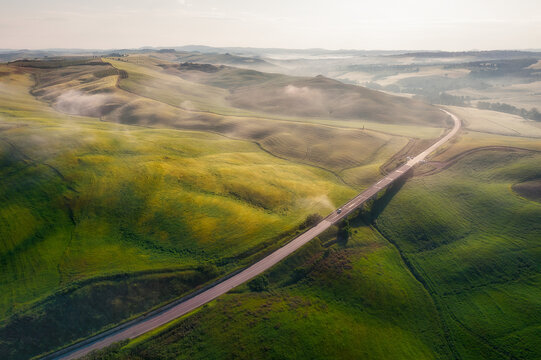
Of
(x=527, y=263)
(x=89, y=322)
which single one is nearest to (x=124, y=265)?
(x=89, y=322)

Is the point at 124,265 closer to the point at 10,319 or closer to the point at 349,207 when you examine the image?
the point at 10,319

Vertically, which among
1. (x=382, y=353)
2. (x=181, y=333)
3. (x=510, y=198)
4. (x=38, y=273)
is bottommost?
(x=382, y=353)

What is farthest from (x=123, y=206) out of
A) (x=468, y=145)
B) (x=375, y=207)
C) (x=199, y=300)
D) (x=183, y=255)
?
(x=468, y=145)

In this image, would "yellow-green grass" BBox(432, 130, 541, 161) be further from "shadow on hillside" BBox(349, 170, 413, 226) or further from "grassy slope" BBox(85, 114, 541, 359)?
"shadow on hillside" BBox(349, 170, 413, 226)

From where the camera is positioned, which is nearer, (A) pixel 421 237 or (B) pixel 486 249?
(B) pixel 486 249

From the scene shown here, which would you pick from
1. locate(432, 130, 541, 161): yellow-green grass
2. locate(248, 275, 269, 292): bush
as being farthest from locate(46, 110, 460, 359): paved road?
locate(432, 130, 541, 161): yellow-green grass
